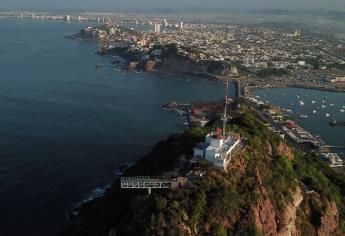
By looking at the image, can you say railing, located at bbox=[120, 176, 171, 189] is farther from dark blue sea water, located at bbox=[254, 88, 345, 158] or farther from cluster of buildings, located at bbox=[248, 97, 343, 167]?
dark blue sea water, located at bbox=[254, 88, 345, 158]

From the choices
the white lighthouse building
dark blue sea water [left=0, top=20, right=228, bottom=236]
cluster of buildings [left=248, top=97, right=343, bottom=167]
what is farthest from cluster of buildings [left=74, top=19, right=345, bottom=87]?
the white lighthouse building

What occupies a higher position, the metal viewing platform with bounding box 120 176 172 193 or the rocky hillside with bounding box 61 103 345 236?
the metal viewing platform with bounding box 120 176 172 193

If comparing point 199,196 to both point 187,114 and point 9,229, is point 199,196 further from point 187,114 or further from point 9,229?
point 187,114

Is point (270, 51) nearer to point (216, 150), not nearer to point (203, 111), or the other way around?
point (203, 111)

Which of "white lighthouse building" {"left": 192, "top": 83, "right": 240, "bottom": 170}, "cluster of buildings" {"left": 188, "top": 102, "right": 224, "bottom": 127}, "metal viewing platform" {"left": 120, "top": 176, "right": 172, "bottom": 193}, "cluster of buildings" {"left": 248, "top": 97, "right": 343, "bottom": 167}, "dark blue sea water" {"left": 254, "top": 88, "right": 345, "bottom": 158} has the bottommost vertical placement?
"dark blue sea water" {"left": 254, "top": 88, "right": 345, "bottom": 158}

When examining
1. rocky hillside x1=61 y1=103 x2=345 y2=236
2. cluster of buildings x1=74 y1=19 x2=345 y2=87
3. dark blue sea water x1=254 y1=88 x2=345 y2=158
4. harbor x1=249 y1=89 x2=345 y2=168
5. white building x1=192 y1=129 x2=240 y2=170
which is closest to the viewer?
rocky hillside x1=61 y1=103 x2=345 y2=236
